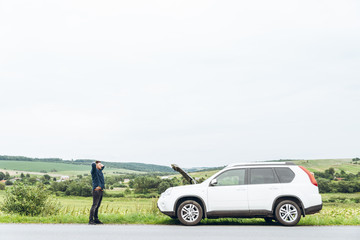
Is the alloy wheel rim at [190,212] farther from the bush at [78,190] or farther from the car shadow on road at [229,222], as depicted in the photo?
the bush at [78,190]

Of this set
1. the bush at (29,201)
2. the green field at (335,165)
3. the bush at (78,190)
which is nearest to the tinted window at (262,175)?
the bush at (29,201)

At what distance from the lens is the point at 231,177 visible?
12.6 metres

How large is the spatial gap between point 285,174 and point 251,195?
1.25 meters

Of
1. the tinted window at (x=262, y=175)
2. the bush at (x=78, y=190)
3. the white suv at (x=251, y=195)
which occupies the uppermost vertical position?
the tinted window at (x=262, y=175)

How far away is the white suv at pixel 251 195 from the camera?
12.1 metres

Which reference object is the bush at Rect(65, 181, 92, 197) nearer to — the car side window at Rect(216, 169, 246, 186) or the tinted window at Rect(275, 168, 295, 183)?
the car side window at Rect(216, 169, 246, 186)

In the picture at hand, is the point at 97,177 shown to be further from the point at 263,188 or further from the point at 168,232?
the point at 263,188

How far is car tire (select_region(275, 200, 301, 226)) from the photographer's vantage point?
39.7 feet

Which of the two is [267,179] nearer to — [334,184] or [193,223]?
[193,223]

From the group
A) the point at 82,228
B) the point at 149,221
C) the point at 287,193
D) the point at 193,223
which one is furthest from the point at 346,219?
the point at 82,228

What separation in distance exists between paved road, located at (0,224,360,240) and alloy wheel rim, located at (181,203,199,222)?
0.37 meters

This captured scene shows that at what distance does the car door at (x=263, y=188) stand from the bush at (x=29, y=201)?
7.69 metres

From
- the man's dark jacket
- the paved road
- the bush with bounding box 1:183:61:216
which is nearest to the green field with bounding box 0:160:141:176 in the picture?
the bush with bounding box 1:183:61:216

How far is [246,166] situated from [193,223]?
2.35 metres
